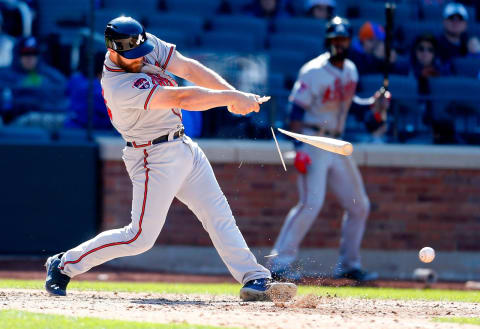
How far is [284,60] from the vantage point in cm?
1148

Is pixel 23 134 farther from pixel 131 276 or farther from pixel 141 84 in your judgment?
pixel 141 84

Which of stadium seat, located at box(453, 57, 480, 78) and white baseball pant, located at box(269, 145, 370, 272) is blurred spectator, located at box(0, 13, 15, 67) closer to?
white baseball pant, located at box(269, 145, 370, 272)

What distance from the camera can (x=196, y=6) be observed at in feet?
41.5

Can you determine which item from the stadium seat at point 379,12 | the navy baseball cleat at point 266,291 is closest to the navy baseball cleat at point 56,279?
the navy baseball cleat at point 266,291

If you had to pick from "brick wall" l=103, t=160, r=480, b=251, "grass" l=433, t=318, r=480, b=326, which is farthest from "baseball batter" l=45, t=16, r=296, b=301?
"brick wall" l=103, t=160, r=480, b=251

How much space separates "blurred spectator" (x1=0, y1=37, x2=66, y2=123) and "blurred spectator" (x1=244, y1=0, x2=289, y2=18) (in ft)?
9.34

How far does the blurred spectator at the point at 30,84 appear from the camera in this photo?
10.5m

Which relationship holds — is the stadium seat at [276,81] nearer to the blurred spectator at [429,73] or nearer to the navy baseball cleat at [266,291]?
the blurred spectator at [429,73]

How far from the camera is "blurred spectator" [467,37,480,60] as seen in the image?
37.9ft

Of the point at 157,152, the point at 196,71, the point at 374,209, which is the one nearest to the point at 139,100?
the point at 157,152

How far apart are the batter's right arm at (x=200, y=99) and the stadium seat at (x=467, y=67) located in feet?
19.5

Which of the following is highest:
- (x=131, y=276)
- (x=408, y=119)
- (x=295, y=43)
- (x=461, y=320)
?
(x=295, y=43)

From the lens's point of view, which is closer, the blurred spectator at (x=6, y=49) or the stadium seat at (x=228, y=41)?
the blurred spectator at (x=6, y=49)

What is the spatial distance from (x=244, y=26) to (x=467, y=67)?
2832mm
